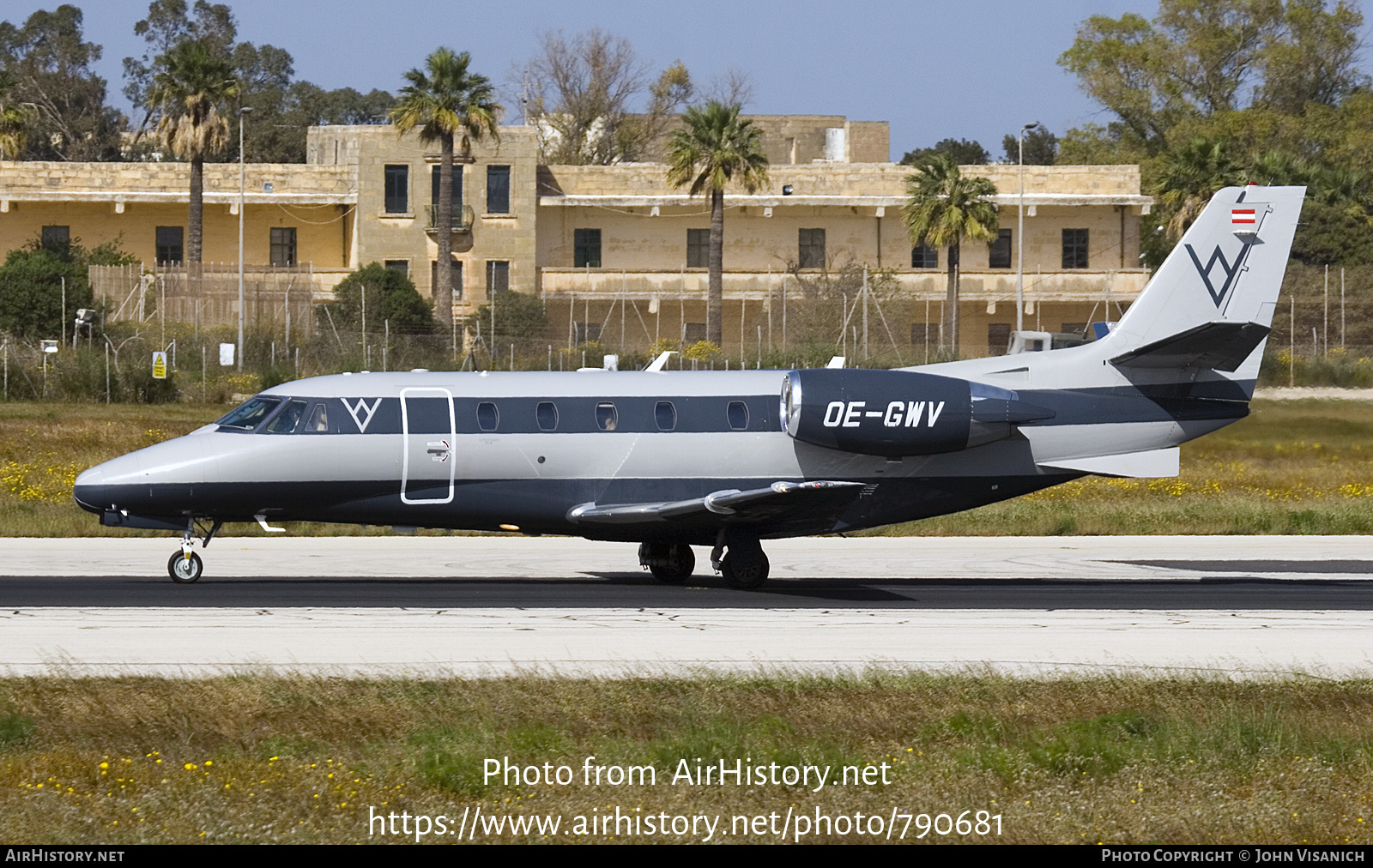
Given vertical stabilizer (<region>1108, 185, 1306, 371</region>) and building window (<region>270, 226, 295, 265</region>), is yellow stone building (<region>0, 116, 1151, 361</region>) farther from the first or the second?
vertical stabilizer (<region>1108, 185, 1306, 371</region>)

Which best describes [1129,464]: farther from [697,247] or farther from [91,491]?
[697,247]

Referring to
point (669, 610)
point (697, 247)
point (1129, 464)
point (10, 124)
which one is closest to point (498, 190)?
point (697, 247)

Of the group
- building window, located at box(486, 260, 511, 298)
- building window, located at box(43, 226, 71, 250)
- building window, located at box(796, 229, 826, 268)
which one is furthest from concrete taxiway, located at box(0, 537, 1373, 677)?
building window, located at box(43, 226, 71, 250)

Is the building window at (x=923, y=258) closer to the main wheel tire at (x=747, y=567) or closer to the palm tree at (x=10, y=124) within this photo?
the palm tree at (x=10, y=124)

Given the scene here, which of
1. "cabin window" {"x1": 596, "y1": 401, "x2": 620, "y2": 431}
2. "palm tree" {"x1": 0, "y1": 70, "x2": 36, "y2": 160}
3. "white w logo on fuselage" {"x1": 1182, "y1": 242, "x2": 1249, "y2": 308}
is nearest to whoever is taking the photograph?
"cabin window" {"x1": 596, "y1": 401, "x2": 620, "y2": 431}

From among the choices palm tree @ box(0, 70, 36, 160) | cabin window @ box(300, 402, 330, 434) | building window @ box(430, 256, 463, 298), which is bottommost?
cabin window @ box(300, 402, 330, 434)

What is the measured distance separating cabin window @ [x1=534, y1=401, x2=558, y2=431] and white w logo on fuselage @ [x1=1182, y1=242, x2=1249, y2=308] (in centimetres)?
882

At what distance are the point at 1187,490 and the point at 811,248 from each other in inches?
1581

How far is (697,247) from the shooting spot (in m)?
72.8

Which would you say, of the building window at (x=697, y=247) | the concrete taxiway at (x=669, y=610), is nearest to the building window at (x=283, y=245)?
the building window at (x=697, y=247)

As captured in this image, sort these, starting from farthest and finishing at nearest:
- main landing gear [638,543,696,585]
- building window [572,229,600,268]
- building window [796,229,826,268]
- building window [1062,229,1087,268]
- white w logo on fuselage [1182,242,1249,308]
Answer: building window [1062,229,1087,268], building window [572,229,600,268], building window [796,229,826,268], main landing gear [638,543,696,585], white w logo on fuselage [1182,242,1249,308]

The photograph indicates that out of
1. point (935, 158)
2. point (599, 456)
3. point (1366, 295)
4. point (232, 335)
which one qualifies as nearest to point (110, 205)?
point (232, 335)

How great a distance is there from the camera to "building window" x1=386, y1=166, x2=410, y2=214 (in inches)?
2785

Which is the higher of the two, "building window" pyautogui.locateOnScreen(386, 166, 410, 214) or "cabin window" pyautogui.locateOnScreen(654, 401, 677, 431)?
"building window" pyautogui.locateOnScreen(386, 166, 410, 214)
